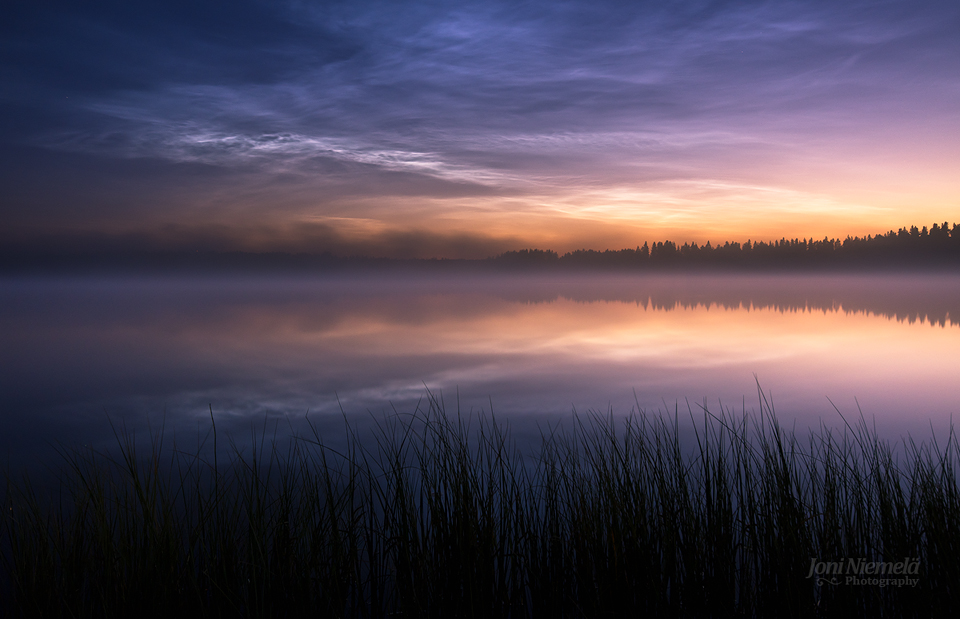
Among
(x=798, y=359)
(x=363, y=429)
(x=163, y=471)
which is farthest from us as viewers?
(x=798, y=359)

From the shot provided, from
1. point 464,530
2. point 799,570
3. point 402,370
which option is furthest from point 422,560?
point 402,370

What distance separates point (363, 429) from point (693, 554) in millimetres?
6619

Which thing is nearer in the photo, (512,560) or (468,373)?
(512,560)

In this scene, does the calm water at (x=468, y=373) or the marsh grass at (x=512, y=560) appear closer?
the marsh grass at (x=512, y=560)

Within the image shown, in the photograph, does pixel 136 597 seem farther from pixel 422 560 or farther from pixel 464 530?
pixel 464 530

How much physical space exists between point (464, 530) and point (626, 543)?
105 cm

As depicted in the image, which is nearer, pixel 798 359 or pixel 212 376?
pixel 212 376

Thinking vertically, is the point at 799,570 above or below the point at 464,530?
below

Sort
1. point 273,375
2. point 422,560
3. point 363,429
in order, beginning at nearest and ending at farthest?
point 422,560 → point 363,429 → point 273,375

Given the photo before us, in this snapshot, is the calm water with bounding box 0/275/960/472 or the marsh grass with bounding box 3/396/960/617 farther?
the calm water with bounding box 0/275/960/472

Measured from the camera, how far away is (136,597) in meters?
3.07

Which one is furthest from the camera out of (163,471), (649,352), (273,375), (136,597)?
(649,352)

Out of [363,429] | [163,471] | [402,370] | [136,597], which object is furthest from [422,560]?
[402,370]

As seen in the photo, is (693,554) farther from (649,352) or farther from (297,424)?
(649,352)
